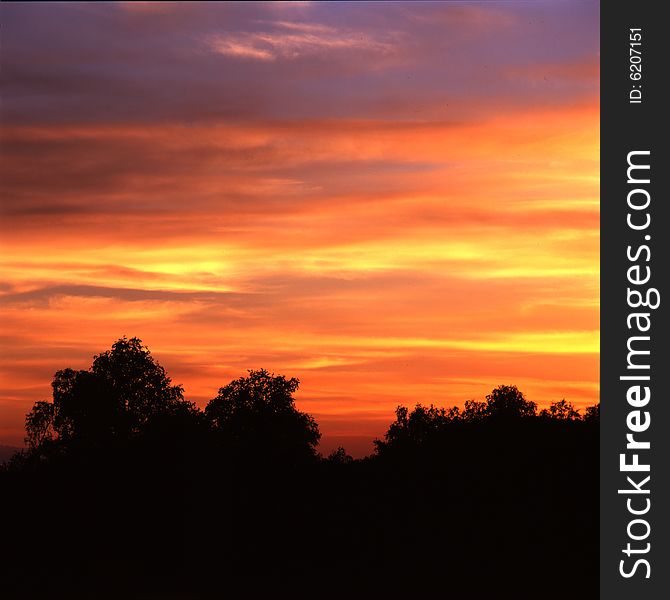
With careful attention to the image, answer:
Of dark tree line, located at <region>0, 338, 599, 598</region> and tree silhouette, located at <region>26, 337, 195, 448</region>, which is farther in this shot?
tree silhouette, located at <region>26, 337, 195, 448</region>

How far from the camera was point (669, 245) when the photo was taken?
67.7 feet

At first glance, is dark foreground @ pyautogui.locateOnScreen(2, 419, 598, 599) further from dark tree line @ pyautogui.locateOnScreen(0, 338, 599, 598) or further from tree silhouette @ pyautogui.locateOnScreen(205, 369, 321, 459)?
tree silhouette @ pyautogui.locateOnScreen(205, 369, 321, 459)

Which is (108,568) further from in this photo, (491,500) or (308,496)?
(491,500)

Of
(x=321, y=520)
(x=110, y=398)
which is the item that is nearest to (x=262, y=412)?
(x=110, y=398)

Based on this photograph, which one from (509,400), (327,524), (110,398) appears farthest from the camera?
(509,400)

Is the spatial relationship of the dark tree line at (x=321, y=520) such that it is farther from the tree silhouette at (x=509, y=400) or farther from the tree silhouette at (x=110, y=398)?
the tree silhouette at (x=509, y=400)

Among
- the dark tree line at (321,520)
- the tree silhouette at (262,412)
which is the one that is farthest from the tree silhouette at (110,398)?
the dark tree line at (321,520)

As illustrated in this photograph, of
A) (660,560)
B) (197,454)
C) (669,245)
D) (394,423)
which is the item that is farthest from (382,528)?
(394,423)

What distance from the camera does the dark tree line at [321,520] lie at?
38.4 metres

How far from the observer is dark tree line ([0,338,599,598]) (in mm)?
38438

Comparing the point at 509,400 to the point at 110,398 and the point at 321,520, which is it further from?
the point at 321,520

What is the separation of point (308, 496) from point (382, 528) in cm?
474

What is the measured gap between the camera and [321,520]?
43.1 m

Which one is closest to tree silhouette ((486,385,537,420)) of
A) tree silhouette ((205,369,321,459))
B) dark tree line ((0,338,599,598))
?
tree silhouette ((205,369,321,459))
